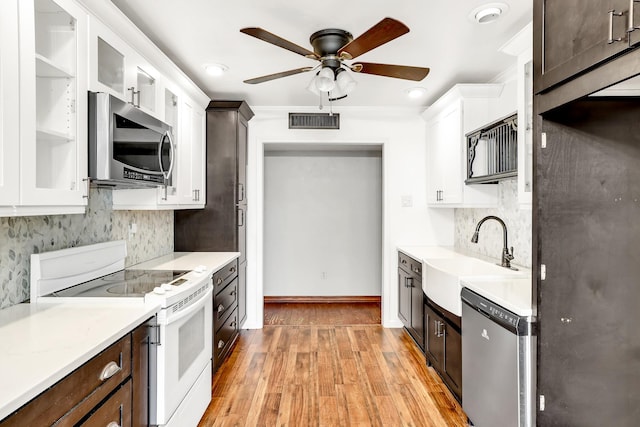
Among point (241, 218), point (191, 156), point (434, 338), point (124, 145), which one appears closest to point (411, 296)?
point (434, 338)

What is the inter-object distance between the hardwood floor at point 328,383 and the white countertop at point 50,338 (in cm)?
116

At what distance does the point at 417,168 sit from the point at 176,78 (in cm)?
264

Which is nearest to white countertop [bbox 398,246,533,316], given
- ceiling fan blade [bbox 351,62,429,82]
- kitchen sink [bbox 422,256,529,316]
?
kitchen sink [bbox 422,256,529,316]

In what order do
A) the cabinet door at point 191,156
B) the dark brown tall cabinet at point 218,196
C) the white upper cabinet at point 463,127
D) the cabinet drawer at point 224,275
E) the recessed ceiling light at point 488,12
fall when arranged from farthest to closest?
the dark brown tall cabinet at point 218,196 → the white upper cabinet at point 463,127 → the cabinet door at point 191,156 → the cabinet drawer at point 224,275 → the recessed ceiling light at point 488,12

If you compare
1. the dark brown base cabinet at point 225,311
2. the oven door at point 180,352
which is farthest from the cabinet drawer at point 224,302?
the oven door at point 180,352

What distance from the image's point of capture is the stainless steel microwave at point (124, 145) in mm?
1784

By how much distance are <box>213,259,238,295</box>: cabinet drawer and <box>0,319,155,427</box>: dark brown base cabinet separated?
115 cm

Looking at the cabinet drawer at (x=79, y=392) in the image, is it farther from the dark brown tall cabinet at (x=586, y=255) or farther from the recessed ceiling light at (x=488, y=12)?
the recessed ceiling light at (x=488, y=12)

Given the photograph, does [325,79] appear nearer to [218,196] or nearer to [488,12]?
[488,12]

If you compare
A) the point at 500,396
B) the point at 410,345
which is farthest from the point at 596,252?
the point at 410,345

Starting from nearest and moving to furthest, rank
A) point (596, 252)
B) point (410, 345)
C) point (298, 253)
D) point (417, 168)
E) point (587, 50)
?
1. point (587, 50)
2. point (596, 252)
3. point (410, 345)
4. point (417, 168)
5. point (298, 253)

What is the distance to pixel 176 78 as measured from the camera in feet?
9.37

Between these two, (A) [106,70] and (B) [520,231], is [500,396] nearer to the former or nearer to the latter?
(B) [520,231]

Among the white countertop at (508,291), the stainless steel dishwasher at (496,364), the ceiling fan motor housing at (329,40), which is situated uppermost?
the ceiling fan motor housing at (329,40)
